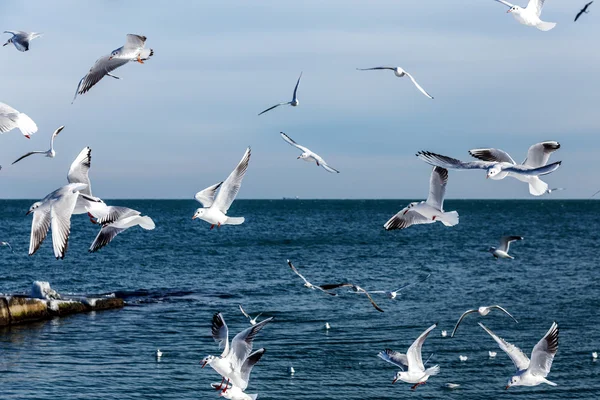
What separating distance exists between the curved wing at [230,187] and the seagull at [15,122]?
282 centimetres

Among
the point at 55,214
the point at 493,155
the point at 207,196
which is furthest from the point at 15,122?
the point at 493,155

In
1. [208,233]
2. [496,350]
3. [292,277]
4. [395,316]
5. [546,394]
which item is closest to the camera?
[546,394]

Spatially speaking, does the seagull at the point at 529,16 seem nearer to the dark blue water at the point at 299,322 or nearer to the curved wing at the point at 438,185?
the curved wing at the point at 438,185

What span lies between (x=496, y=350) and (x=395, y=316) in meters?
7.11

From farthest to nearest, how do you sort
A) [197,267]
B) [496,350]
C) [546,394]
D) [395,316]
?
[197,267]
[395,316]
[496,350]
[546,394]

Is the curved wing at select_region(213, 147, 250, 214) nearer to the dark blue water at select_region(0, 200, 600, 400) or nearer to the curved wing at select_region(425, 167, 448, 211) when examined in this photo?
the curved wing at select_region(425, 167, 448, 211)

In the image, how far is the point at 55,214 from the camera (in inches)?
417

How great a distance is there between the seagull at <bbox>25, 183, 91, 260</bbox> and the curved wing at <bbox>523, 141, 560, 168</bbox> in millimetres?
6516

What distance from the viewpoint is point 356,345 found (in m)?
26.1

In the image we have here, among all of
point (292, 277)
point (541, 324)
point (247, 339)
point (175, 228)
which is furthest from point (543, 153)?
point (175, 228)

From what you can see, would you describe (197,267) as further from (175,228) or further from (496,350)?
(175,228)

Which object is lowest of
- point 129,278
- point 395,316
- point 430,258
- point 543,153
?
point 430,258

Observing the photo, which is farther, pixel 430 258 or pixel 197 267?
pixel 430 258

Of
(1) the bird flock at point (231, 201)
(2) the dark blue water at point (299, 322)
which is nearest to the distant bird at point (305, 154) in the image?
(1) the bird flock at point (231, 201)
